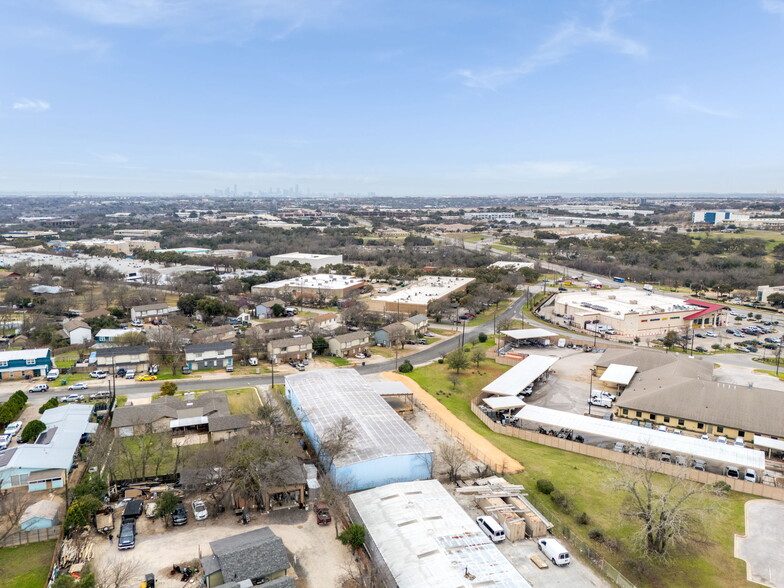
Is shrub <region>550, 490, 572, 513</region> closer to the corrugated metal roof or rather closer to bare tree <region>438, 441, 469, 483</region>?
bare tree <region>438, 441, 469, 483</region>

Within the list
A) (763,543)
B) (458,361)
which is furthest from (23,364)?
(763,543)

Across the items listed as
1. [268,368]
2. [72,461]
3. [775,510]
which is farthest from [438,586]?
[268,368]

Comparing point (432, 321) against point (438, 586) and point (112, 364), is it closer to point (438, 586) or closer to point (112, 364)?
point (112, 364)

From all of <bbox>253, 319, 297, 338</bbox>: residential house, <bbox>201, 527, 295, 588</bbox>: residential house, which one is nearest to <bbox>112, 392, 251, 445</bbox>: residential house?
<bbox>201, 527, 295, 588</bbox>: residential house

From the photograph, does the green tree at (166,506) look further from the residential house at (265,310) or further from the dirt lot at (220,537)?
the residential house at (265,310)

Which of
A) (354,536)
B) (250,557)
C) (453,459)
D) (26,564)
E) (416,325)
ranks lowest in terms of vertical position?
(26,564)

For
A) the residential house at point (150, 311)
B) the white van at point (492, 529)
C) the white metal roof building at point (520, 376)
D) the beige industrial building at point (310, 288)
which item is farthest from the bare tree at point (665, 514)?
the residential house at point (150, 311)

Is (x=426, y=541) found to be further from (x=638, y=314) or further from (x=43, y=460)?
(x=638, y=314)
